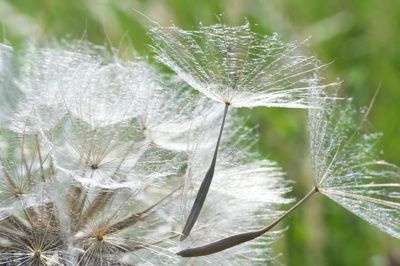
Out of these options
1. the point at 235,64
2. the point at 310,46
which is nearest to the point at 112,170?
the point at 235,64

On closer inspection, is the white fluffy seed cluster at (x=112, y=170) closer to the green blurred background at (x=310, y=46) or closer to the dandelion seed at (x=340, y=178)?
the dandelion seed at (x=340, y=178)

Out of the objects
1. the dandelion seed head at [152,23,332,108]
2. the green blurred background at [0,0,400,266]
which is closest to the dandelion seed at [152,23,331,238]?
the dandelion seed head at [152,23,332,108]

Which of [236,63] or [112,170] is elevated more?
[236,63]

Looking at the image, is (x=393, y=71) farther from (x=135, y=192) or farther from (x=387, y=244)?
(x=135, y=192)

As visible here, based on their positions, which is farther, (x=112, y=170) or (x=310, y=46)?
(x=310, y=46)

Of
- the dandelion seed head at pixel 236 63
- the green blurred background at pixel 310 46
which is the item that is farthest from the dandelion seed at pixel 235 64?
the green blurred background at pixel 310 46

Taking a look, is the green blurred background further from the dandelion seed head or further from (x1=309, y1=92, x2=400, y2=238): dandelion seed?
the dandelion seed head

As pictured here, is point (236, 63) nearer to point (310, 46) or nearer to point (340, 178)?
point (340, 178)

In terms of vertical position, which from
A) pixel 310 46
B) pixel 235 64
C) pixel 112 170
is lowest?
pixel 112 170

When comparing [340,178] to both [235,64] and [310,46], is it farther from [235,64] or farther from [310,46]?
[310,46]

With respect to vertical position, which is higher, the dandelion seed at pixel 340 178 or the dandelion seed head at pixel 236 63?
the dandelion seed head at pixel 236 63
